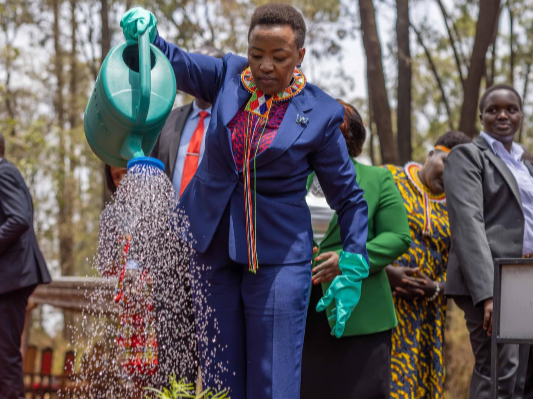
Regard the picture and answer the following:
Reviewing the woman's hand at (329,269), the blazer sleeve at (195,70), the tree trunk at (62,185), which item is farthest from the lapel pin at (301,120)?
the tree trunk at (62,185)

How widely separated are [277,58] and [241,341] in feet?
3.87

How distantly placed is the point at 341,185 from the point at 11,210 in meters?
3.11

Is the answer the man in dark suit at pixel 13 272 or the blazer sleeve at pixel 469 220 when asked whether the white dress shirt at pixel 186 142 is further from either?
the man in dark suit at pixel 13 272

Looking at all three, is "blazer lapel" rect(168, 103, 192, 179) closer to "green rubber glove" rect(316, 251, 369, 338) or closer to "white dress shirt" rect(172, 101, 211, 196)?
"white dress shirt" rect(172, 101, 211, 196)

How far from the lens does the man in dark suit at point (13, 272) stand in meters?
5.48

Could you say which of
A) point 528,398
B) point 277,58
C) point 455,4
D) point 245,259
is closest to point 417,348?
point 528,398

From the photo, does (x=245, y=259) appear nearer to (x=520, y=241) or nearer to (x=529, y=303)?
(x=529, y=303)

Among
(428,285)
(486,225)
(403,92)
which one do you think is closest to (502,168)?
(486,225)

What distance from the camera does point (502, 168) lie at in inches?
168

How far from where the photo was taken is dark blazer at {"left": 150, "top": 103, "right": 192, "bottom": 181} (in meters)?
4.22

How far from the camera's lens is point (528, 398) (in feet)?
14.9

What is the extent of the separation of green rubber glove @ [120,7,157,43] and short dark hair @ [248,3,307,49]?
0.41m

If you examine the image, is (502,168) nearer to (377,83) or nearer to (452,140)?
(452,140)

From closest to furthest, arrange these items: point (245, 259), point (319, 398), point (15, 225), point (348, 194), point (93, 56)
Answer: point (245, 259) → point (348, 194) → point (319, 398) → point (15, 225) → point (93, 56)
